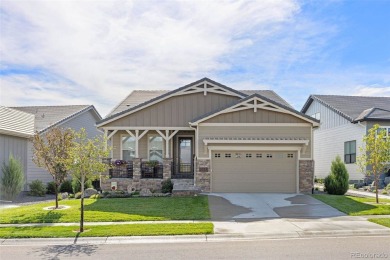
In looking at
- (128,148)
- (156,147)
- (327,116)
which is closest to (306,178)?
(156,147)

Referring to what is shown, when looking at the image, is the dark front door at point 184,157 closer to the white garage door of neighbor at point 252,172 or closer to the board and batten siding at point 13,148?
the white garage door of neighbor at point 252,172

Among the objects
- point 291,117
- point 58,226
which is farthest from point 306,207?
point 58,226

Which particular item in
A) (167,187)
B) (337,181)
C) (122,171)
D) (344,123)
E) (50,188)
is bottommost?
(50,188)

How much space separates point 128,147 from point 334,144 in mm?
16642

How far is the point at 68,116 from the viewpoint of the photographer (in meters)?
25.5

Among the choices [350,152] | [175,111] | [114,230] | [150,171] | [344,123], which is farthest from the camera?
[344,123]

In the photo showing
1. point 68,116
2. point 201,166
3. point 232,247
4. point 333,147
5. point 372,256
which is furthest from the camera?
point 333,147

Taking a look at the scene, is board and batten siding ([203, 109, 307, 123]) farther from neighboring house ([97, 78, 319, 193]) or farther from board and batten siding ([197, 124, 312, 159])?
board and batten siding ([197, 124, 312, 159])

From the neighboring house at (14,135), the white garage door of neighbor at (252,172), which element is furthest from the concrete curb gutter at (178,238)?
the neighboring house at (14,135)

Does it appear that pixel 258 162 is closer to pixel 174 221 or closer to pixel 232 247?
pixel 174 221

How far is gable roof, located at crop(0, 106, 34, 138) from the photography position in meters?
19.6

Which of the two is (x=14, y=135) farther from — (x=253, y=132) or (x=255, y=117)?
(x=255, y=117)

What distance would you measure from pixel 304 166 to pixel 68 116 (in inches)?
654

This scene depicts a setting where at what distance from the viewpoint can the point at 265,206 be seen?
14.5 meters
